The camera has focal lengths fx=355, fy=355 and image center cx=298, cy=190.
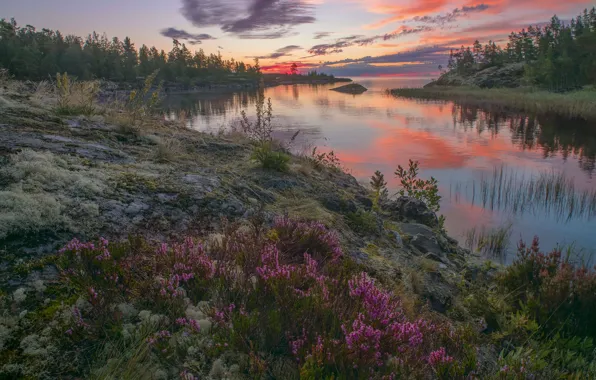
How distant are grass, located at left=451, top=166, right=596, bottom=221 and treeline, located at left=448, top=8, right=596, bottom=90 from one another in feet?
226

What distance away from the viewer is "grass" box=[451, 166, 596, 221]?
42.1 feet

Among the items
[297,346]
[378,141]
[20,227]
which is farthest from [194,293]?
[378,141]

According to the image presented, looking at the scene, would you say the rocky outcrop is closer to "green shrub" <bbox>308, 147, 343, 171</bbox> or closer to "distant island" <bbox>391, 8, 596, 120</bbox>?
"distant island" <bbox>391, 8, 596, 120</bbox>

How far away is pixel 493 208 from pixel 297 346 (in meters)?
13.4

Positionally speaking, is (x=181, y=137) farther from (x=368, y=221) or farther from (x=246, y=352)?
(x=246, y=352)

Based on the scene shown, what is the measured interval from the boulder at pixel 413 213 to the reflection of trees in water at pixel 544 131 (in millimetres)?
13491

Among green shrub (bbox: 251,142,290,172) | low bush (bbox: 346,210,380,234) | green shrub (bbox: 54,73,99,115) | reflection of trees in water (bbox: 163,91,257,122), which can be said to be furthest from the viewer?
reflection of trees in water (bbox: 163,91,257,122)

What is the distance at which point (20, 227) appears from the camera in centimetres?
304

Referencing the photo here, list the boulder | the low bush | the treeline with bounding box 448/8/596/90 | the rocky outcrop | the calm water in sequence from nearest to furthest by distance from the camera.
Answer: the low bush, the boulder, the calm water, the treeline with bounding box 448/8/596/90, the rocky outcrop

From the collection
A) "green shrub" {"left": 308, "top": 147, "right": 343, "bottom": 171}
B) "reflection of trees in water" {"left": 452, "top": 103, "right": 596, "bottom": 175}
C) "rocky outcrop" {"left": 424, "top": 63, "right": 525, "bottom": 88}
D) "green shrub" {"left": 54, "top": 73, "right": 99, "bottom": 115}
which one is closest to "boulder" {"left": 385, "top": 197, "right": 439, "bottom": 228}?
"green shrub" {"left": 308, "top": 147, "right": 343, "bottom": 171}

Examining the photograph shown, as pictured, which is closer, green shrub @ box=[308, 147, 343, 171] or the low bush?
the low bush

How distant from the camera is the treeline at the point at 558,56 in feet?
226

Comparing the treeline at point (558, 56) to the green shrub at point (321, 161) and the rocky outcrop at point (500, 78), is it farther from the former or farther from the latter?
the green shrub at point (321, 161)

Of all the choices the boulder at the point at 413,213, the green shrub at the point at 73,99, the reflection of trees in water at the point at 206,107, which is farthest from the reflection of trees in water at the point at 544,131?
the green shrub at the point at 73,99
